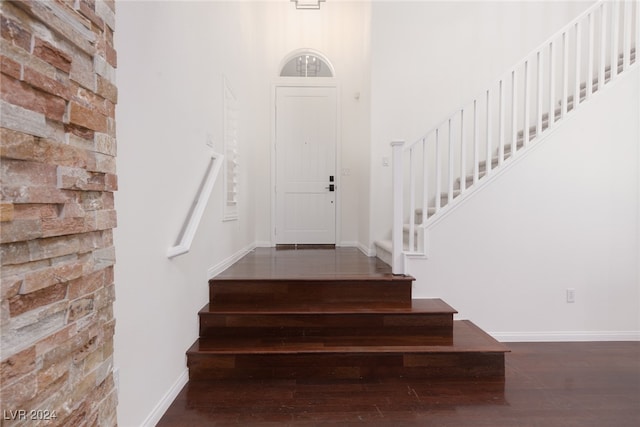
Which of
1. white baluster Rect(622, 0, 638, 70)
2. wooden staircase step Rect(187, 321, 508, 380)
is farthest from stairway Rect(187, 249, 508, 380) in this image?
white baluster Rect(622, 0, 638, 70)

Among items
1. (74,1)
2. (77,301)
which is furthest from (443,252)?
(74,1)

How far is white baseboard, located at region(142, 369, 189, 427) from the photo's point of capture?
1.75m

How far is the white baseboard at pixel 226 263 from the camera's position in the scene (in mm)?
2810

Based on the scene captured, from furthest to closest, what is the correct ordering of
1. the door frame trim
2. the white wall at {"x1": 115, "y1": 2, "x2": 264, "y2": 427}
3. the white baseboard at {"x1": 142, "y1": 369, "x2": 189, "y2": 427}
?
1. the door frame trim
2. the white baseboard at {"x1": 142, "y1": 369, "x2": 189, "y2": 427}
3. the white wall at {"x1": 115, "y1": 2, "x2": 264, "y2": 427}

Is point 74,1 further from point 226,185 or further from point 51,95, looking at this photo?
point 226,185

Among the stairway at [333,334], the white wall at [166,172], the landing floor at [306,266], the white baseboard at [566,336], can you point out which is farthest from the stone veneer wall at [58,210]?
the white baseboard at [566,336]

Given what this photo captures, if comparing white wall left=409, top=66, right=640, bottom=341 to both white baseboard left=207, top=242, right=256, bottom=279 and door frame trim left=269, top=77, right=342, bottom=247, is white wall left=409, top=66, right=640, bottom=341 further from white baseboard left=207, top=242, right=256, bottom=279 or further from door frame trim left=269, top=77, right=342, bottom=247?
door frame trim left=269, top=77, right=342, bottom=247

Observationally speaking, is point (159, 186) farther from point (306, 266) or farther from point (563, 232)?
point (563, 232)

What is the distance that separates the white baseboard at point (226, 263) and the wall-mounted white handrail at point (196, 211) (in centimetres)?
60

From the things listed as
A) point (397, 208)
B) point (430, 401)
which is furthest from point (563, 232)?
point (430, 401)

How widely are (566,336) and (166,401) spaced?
3239 mm

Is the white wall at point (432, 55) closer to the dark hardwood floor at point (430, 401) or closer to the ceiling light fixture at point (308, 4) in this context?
the ceiling light fixture at point (308, 4)

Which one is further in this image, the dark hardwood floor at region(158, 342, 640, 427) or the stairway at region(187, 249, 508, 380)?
the stairway at region(187, 249, 508, 380)

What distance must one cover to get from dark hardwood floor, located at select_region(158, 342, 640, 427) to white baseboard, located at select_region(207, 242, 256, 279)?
0.85 meters
